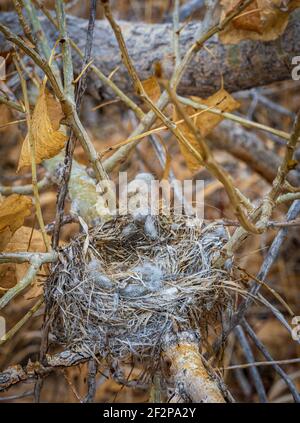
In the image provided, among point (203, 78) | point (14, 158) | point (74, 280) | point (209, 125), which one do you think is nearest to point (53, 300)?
point (74, 280)

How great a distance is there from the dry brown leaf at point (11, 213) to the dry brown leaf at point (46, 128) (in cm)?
11

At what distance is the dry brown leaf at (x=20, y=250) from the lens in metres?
1.42

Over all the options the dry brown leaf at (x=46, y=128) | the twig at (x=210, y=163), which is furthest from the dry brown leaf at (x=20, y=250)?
the twig at (x=210, y=163)

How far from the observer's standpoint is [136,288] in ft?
4.34

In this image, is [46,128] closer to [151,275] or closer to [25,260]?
[25,260]

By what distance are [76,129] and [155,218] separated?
31 centimetres

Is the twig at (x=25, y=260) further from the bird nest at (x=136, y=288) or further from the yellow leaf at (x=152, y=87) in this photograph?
the yellow leaf at (x=152, y=87)

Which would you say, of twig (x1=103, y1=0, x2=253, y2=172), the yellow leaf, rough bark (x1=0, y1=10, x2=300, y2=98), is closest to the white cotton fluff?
twig (x1=103, y1=0, x2=253, y2=172)

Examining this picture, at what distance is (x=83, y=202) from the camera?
1.68 metres

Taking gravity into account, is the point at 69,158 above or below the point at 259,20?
below

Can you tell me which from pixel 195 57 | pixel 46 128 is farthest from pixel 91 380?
pixel 195 57

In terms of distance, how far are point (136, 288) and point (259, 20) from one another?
917 millimetres

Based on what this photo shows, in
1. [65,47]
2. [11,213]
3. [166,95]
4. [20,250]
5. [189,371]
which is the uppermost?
[65,47]

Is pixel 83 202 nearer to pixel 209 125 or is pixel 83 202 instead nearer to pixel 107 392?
pixel 209 125
